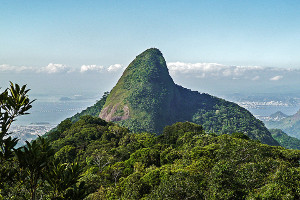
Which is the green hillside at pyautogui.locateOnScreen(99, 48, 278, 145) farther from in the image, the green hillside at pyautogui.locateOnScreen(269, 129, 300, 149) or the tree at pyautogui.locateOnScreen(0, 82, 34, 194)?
the tree at pyautogui.locateOnScreen(0, 82, 34, 194)

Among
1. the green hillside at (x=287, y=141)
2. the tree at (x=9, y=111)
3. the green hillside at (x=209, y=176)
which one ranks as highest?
Answer: the tree at (x=9, y=111)

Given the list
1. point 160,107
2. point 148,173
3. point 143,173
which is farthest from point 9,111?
point 160,107

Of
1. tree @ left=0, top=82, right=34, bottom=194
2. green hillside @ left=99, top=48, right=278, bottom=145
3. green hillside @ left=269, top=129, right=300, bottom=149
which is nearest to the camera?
tree @ left=0, top=82, right=34, bottom=194

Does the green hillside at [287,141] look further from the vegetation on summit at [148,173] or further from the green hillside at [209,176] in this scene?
the green hillside at [209,176]

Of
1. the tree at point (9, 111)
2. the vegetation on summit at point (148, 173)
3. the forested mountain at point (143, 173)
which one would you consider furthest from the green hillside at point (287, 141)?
the tree at point (9, 111)

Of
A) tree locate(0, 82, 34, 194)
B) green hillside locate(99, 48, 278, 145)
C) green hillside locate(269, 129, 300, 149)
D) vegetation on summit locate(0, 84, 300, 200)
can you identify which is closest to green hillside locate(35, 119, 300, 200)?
vegetation on summit locate(0, 84, 300, 200)

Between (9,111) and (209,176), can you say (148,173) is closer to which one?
(209,176)

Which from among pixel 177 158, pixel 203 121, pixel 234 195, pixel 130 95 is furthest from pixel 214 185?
pixel 203 121

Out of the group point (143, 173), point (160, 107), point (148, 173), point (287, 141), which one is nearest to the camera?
point (148, 173)

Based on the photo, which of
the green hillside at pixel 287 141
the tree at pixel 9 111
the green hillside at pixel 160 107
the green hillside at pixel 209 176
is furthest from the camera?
the green hillside at pixel 287 141
